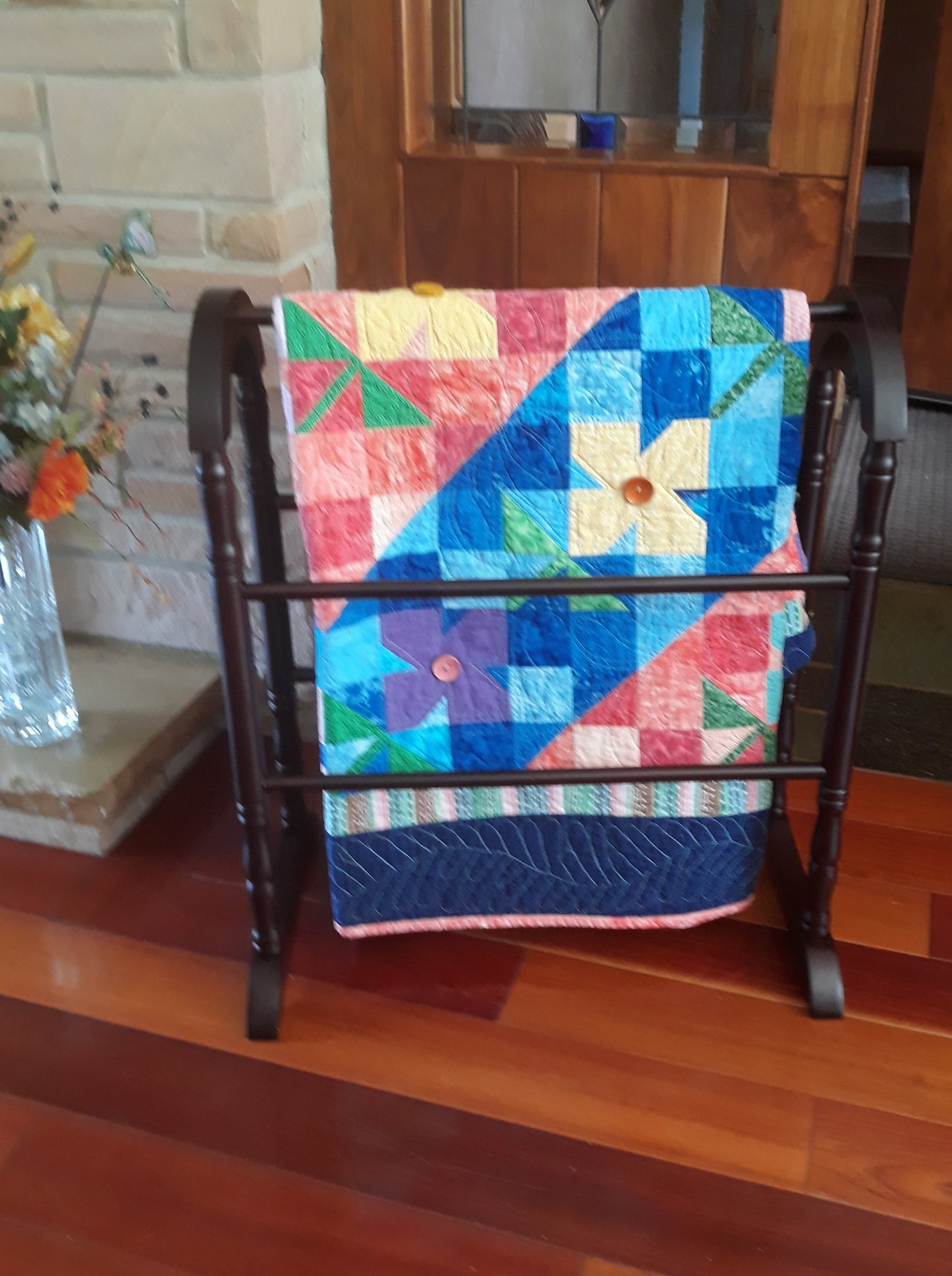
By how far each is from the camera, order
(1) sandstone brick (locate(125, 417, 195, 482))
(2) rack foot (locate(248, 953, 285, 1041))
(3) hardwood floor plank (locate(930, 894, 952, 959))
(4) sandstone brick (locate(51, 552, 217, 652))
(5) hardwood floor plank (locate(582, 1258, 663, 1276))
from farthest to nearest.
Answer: (4) sandstone brick (locate(51, 552, 217, 652)) → (1) sandstone brick (locate(125, 417, 195, 482)) → (3) hardwood floor plank (locate(930, 894, 952, 959)) → (2) rack foot (locate(248, 953, 285, 1041)) → (5) hardwood floor plank (locate(582, 1258, 663, 1276))

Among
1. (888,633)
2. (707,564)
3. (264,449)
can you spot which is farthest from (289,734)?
(888,633)

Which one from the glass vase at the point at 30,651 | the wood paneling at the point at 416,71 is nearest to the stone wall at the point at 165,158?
the wood paneling at the point at 416,71

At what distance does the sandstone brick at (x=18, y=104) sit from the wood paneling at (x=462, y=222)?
18.1 inches

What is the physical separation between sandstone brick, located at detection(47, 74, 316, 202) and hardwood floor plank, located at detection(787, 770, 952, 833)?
1.03 metres

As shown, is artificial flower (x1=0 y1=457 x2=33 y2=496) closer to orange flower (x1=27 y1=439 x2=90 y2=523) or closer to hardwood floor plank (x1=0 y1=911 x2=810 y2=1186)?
orange flower (x1=27 y1=439 x2=90 y2=523)

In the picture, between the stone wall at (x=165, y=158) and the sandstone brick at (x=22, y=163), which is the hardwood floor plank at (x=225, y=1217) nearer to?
the stone wall at (x=165, y=158)

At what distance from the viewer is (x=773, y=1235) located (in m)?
1.00

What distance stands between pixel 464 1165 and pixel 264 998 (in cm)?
28

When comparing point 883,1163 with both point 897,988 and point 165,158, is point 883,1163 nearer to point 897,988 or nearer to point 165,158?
point 897,988

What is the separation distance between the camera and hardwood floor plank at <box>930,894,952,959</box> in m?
1.30

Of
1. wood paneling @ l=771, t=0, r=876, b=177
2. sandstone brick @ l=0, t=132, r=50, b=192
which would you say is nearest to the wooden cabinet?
wood paneling @ l=771, t=0, r=876, b=177

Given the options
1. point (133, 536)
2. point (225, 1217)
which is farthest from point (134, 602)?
point (225, 1217)

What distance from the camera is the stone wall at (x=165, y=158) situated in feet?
4.33

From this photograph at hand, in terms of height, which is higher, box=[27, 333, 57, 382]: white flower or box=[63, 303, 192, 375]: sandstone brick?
box=[27, 333, 57, 382]: white flower
